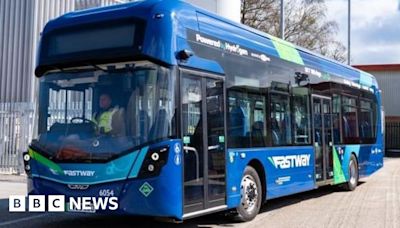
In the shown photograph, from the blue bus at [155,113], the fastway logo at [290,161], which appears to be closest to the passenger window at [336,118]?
the fastway logo at [290,161]

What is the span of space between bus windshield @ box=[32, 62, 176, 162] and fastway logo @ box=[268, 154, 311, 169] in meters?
3.34

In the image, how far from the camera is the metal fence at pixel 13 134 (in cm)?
1839

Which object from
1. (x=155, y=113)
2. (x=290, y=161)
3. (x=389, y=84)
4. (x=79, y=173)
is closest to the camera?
(x=155, y=113)

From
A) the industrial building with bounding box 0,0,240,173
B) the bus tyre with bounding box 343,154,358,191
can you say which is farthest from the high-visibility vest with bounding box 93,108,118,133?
the industrial building with bounding box 0,0,240,173

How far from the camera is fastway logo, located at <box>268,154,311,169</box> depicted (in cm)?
1052

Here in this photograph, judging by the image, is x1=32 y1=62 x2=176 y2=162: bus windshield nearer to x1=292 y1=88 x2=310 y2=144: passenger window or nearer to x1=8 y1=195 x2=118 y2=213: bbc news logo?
x1=8 y1=195 x2=118 y2=213: bbc news logo

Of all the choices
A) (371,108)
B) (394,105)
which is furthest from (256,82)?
(394,105)

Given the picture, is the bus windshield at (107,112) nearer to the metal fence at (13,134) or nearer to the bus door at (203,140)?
the bus door at (203,140)

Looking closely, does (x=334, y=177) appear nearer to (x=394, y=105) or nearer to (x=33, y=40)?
(x=33, y=40)

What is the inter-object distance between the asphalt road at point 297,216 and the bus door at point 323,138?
24.6 inches

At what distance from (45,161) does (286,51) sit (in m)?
5.63

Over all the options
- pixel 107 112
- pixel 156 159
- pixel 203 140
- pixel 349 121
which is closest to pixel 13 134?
pixel 349 121

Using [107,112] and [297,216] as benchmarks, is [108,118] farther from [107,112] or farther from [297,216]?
[297,216]

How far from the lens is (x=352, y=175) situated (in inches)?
599
